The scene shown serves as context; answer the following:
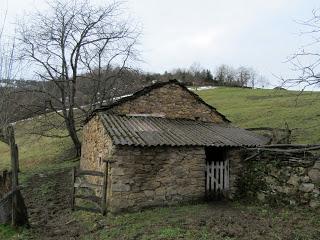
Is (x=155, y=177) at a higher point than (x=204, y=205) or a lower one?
higher

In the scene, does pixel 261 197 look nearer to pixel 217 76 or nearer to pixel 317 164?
pixel 317 164

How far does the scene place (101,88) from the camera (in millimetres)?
24750

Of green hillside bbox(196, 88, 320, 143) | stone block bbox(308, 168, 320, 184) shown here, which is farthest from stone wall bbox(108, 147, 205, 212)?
green hillside bbox(196, 88, 320, 143)

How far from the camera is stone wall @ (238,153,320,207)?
11.2 meters

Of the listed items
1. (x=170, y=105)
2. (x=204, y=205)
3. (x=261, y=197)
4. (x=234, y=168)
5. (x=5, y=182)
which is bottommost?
(x=204, y=205)

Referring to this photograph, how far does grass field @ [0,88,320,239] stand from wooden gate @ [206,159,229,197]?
1418mm

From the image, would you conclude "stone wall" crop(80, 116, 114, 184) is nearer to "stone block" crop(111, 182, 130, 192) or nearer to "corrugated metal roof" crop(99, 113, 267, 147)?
"corrugated metal roof" crop(99, 113, 267, 147)

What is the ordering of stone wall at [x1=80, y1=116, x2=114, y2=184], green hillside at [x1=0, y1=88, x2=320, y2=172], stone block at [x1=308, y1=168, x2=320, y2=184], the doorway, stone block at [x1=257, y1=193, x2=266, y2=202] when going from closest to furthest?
stone block at [x1=308, y1=168, x2=320, y2=184] → stone block at [x1=257, y1=193, x2=266, y2=202] → stone wall at [x1=80, y1=116, x2=114, y2=184] → the doorway → green hillside at [x1=0, y1=88, x2=320, y2=172]

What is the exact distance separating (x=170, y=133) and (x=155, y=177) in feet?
6.20

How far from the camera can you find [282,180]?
11898 millimetres

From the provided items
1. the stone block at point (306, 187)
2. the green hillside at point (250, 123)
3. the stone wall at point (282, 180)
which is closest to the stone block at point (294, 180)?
the stone wall at point (282, 180)

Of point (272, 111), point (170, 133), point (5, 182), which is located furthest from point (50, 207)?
point (272, 111)

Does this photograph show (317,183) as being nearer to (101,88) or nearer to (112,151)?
(112,151)

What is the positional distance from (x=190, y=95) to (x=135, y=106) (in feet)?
8.82
